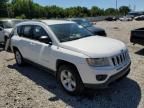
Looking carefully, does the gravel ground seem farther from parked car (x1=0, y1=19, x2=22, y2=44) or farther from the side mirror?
parked car (x1=0, y1=19, x2=22, y2=44)

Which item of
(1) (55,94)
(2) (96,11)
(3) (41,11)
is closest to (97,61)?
(1) (55,94)

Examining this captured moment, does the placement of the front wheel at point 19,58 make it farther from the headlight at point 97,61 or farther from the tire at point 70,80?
the headlight at point 97,61

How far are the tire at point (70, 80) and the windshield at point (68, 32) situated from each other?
33.7 inches

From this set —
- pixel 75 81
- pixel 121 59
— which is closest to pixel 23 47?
pixel 75 81

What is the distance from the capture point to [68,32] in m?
6.28

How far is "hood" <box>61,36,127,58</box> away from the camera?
4.94 meters

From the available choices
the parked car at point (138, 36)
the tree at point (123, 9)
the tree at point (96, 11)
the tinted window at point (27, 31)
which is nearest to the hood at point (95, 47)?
the tinted window at point (27, 31)

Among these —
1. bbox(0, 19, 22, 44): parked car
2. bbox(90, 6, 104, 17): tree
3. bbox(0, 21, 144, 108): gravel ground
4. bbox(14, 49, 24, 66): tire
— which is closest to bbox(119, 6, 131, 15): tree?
bbox(90, 6, 104, 17): tree

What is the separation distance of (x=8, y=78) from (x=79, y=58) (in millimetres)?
3040

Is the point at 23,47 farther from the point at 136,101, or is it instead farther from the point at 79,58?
the point at 136,101

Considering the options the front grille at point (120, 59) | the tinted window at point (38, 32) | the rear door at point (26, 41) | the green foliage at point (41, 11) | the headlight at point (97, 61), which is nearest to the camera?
the headlight at point (97, 61)

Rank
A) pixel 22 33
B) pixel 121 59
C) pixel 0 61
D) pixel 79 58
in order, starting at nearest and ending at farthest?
pixel 79 58
pixel 121 59
pixel 22 33
pixel 0 61

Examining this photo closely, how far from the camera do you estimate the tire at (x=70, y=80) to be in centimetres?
513

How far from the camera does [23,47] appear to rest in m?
7.39
